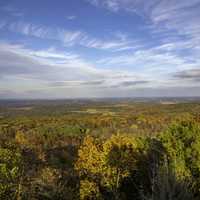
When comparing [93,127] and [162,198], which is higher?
[162,198]

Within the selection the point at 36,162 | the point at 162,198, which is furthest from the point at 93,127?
the point at 162,198

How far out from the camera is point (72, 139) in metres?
92.1

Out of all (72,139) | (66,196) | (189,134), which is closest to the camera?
(66,196)

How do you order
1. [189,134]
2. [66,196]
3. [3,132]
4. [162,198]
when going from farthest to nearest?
[3,132] < [189,134] < [66,196] < [162,198]

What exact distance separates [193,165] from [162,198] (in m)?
20.5

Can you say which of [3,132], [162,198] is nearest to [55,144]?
[3,132]

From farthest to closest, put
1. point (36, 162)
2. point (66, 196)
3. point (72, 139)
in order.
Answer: point (72, 139), point (36, 162), point (66, 196)

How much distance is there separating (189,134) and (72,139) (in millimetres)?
59451

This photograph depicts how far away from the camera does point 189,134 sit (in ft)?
117

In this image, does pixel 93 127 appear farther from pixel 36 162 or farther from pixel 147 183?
pixel 147 183

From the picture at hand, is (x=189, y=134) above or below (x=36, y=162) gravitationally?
above

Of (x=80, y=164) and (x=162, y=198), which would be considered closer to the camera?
(x=162, y=198)

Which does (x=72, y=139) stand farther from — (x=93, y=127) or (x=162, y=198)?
(x=162, y=198)

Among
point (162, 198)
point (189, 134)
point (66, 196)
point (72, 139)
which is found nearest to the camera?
point (162, 198)
